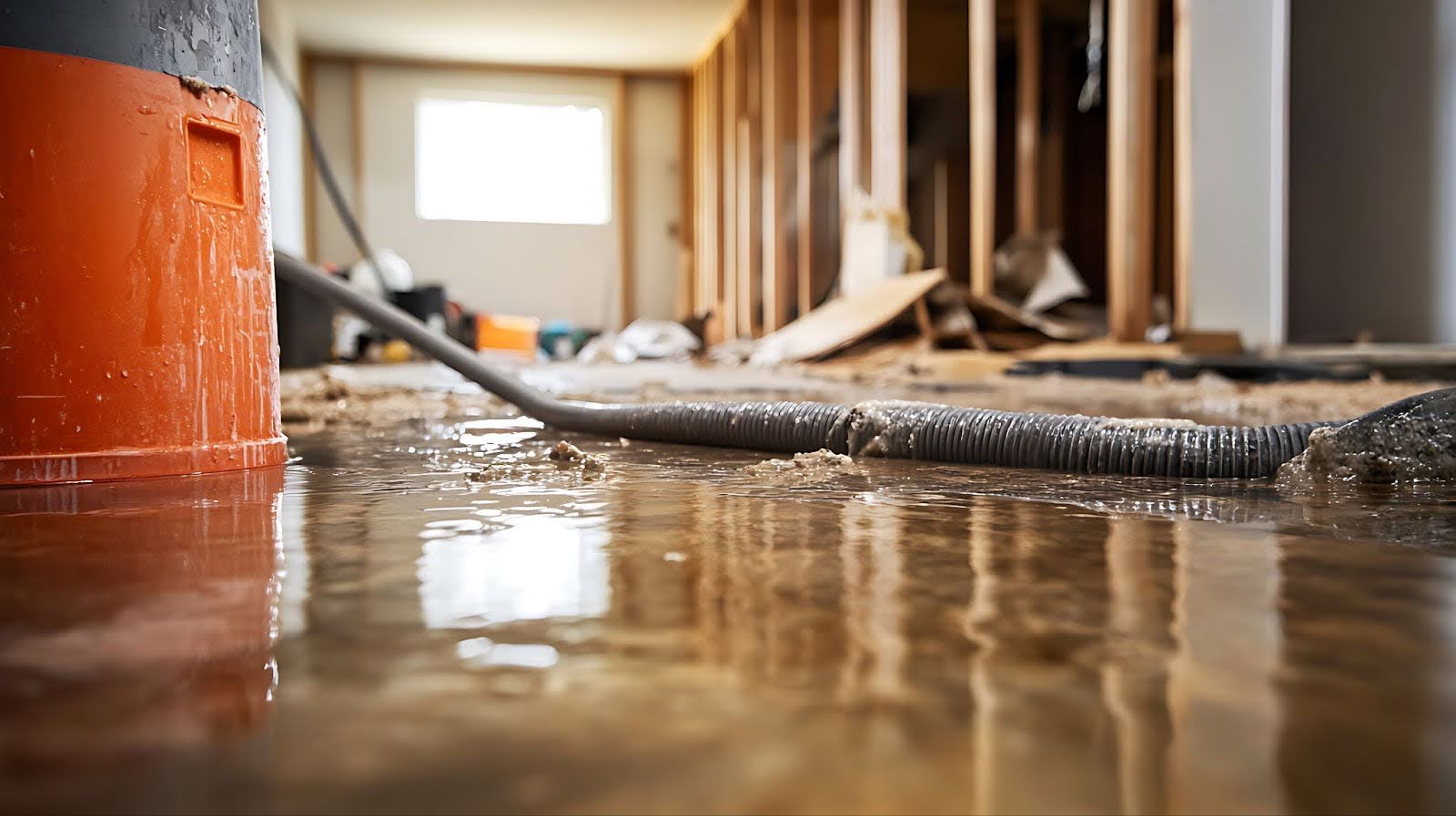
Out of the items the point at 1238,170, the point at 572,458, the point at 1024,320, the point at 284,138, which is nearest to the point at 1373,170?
the point at 1238,170

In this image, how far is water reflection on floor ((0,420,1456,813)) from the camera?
411 mm

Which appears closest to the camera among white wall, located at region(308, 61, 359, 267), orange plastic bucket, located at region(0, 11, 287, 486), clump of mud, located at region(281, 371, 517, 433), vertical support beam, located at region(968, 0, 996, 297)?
orange plastic bucket, located at region(0, 11, 287, 486)

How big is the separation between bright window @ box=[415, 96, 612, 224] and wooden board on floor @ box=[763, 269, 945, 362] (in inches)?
225

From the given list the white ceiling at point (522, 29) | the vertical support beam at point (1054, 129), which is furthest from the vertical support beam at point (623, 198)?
the vertical support beam at point (1054, 129)

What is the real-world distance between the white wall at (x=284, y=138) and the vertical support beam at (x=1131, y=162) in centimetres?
524

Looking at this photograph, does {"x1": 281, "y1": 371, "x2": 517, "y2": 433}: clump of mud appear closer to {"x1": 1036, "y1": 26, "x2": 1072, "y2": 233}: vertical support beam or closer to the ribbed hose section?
the ribbed hose section

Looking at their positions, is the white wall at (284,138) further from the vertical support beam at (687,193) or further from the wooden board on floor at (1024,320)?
the wooden board on floor at (1024,320)

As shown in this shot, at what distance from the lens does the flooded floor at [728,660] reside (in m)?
0.41

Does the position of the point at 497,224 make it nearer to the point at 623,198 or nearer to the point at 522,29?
the point at 623,198

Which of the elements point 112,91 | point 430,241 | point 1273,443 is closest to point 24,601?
point 112,91

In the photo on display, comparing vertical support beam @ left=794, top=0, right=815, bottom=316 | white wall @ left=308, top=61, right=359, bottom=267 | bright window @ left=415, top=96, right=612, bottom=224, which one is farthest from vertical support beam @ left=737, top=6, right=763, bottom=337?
white wall @ left=308, top=61, right=359, bottom=267

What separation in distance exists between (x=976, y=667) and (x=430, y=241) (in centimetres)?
1100

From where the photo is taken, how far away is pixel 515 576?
75 centimetres

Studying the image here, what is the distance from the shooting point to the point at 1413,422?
1268mm
